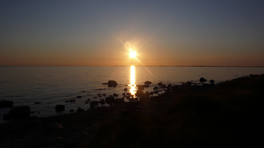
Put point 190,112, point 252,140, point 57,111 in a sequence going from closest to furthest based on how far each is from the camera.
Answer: point 252,140 < point 190,112 < point 57,111

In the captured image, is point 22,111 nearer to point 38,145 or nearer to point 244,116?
point 38,145

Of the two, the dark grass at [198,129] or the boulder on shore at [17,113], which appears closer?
the dark grass at [198,129]

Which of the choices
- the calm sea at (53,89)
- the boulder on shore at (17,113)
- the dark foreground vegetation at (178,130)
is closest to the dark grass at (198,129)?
the dark foreground vegetation at (178,130)

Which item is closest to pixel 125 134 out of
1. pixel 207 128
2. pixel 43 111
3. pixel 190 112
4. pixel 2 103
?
pixel 207 128

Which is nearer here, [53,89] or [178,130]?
[178,130]

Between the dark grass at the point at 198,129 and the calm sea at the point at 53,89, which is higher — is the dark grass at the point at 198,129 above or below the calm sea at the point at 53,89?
above

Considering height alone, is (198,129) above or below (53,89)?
above

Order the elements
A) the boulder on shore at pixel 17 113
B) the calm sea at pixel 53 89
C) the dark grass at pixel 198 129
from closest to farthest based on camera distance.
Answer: the dark grass at pixel 198 129, the boulder on shore at pixel 17 113, the calm sea at pixel 53 89

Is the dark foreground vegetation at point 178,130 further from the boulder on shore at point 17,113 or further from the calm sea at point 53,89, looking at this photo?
the calm sea at point 53,89

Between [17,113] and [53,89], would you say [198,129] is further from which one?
[53,89]

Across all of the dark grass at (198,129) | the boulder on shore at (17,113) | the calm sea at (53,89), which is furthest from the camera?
the calm sea at (53,89)

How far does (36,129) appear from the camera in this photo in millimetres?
12930

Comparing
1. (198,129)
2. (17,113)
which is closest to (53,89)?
(17,113)

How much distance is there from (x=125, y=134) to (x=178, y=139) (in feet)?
7.86
